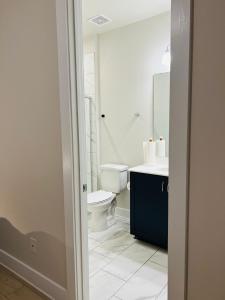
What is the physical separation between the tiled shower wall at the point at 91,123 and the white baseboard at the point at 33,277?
1402mm

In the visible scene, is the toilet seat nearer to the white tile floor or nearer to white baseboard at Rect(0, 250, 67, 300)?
the white tile floor

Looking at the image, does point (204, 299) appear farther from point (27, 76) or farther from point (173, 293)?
point (27, 76)

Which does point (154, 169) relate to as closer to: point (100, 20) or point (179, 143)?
point (179, 143)

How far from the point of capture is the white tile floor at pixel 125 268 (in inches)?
72.9

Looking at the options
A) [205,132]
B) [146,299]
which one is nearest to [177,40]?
[205,132]

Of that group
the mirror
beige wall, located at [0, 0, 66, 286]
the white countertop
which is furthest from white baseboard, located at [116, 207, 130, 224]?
beige wall, located at [0, 0, 66, 286]

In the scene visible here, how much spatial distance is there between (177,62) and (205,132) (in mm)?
327

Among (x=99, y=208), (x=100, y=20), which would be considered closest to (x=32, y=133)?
(x=99, y=208)

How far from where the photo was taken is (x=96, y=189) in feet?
11.0

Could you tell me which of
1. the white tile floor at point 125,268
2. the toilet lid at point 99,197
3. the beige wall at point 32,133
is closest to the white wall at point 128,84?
the toilet lid at point 99,197

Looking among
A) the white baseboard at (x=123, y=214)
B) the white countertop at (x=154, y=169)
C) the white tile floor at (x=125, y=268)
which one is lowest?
the white tile floor at (x=125, y=268)

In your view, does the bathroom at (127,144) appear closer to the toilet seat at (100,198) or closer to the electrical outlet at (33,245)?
the toilet seat at (100,198)

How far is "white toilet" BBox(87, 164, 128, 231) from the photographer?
9.05 feet

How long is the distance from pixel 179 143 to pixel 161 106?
181 centimetres
